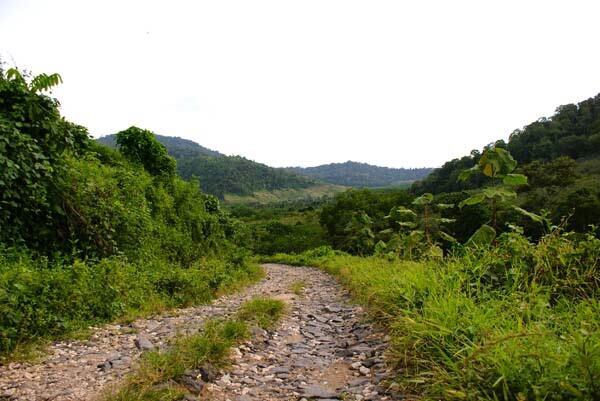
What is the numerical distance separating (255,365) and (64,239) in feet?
23.7

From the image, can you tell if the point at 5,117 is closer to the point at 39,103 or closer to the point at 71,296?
the point at 39,103

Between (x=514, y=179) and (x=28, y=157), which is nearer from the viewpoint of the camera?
(x=514, y=179)

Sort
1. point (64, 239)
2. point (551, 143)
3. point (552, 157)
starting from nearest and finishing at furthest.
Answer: point (64, 239) < point (552, 157) < point (551, 143)

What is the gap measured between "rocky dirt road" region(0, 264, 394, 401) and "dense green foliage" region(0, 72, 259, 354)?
0.73 meters

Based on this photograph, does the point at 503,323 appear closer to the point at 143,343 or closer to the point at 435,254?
A: the point at 435,254

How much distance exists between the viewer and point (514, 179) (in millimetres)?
7086

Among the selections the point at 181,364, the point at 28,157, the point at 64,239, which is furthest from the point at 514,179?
the point at 64,239

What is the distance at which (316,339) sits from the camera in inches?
265

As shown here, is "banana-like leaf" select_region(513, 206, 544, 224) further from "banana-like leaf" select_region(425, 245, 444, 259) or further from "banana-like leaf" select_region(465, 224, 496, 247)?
"banana-like leaf" select_region(425, 245, 444, 259)

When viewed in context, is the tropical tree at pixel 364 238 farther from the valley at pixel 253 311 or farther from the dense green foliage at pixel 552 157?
the dense green foliage at pixel 552 157

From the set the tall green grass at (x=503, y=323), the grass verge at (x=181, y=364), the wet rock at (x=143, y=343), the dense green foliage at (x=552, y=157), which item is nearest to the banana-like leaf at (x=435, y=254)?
the tall green grass at (x=503, y=323)

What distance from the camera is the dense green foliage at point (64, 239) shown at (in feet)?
21.1

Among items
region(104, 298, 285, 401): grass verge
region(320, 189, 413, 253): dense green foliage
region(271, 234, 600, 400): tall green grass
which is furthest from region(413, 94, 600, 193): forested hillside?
region(104, 298, 285, 401): grass verge

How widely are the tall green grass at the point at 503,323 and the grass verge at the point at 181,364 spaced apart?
2.25m
